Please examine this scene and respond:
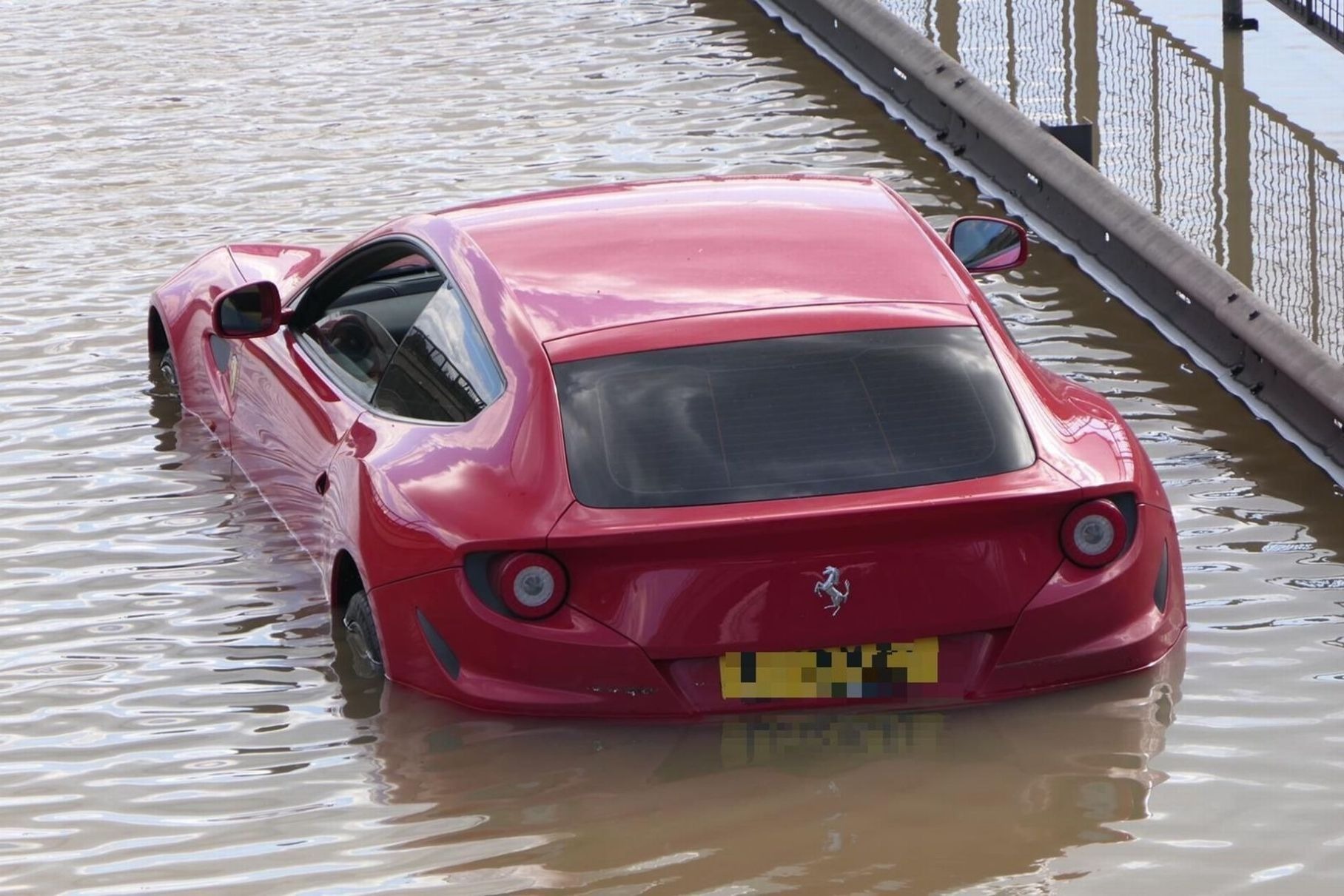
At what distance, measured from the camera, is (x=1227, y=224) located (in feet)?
33.4

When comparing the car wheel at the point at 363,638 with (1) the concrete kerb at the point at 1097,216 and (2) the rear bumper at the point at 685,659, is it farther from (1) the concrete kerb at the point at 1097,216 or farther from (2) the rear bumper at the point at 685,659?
(1) the concrete kerb at the point at 1097,216

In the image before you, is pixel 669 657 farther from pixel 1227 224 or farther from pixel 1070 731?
pixel 1227 224

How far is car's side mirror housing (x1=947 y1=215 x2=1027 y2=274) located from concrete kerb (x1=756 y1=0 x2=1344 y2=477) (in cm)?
150

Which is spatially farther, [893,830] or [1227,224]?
[1227,224]

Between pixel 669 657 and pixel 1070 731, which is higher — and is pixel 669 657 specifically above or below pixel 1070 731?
above

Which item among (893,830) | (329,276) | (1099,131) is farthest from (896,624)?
(1099,131)

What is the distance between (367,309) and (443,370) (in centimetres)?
96

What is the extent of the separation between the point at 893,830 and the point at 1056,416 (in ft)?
4.08

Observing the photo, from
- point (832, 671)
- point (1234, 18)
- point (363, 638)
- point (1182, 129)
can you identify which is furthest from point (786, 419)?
point (1234, 18)

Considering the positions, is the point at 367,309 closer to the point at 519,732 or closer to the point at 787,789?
the point at 519,732

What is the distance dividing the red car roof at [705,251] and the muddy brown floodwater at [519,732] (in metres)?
1.13

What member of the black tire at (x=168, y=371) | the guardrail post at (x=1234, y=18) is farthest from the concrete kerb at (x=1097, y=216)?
the black tire at (x=168, y=371)

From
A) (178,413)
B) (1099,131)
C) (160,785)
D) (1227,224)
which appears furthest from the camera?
(1099,131)

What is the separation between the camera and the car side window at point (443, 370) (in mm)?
5980
